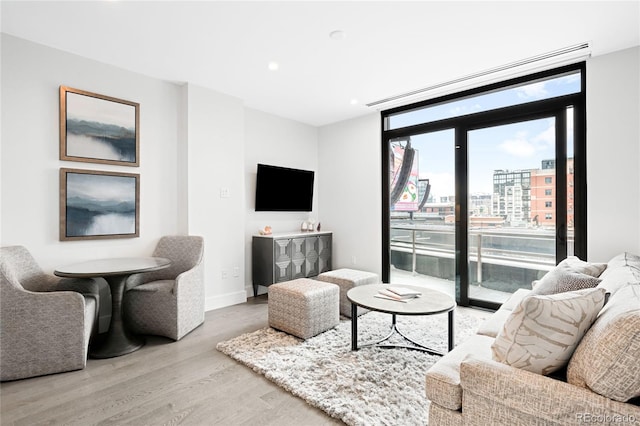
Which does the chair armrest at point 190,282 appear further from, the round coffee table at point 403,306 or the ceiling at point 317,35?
the ceiling at point 317,35

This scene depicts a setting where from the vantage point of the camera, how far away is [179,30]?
2605 mm

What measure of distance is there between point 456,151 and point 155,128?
3542mm

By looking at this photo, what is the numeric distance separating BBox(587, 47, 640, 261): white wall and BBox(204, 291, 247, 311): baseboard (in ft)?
12.5

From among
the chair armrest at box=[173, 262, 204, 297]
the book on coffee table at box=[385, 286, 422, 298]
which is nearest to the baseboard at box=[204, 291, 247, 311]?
the chair armrest at box=[173, 262, 204, 297]

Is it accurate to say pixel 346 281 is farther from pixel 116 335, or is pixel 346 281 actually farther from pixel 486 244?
pixel 116 335

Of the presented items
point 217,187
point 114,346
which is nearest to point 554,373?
point 114,346

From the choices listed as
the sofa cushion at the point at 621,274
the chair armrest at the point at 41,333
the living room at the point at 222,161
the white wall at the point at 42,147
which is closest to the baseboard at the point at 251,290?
the living room at the point at 222,161

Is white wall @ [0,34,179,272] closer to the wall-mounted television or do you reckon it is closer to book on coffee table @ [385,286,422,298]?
the wall-mounted television

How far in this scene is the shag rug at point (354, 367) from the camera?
6.12 feet

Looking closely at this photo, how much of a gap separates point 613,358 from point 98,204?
3.81m

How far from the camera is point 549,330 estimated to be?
1.26 m

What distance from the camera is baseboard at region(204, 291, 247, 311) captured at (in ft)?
12.6

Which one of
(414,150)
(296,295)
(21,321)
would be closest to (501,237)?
(414,150)

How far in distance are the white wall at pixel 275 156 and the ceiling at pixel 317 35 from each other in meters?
1.07
